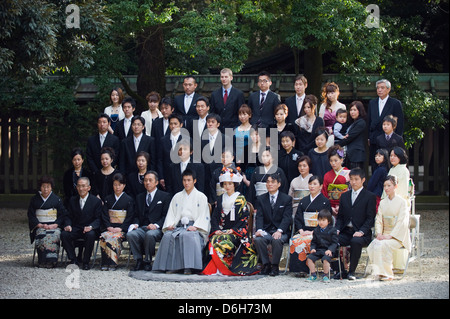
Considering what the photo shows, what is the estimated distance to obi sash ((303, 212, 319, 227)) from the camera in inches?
317

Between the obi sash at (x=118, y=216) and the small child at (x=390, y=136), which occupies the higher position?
the small child at (x=390, y=136)

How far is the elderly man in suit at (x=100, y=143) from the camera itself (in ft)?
30.8

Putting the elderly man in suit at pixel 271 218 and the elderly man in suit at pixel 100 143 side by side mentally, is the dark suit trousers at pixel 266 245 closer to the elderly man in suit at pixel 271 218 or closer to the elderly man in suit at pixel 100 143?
the elderly man in suit at pixel 271 218

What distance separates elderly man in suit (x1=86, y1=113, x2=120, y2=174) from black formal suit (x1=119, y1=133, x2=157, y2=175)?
0.49 ft

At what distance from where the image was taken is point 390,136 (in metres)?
8.68

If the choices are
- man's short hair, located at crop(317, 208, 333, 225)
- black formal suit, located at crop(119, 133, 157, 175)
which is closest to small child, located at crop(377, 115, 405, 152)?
man's short hair, located at crop(317, 208, 333, 225)

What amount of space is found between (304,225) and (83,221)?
2848mm

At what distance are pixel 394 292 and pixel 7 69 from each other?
5.22 metres

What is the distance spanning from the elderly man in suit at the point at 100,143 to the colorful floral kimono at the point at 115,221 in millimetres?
928

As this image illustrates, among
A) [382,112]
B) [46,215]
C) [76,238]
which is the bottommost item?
[76,238]

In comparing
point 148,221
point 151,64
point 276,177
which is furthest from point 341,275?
point 151,64

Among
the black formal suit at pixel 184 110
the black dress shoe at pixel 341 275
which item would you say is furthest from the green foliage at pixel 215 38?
the black dress shoe at pixel 341 275

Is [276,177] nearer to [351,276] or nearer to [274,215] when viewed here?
[274,215]

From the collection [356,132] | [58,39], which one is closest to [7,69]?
[58,39]
